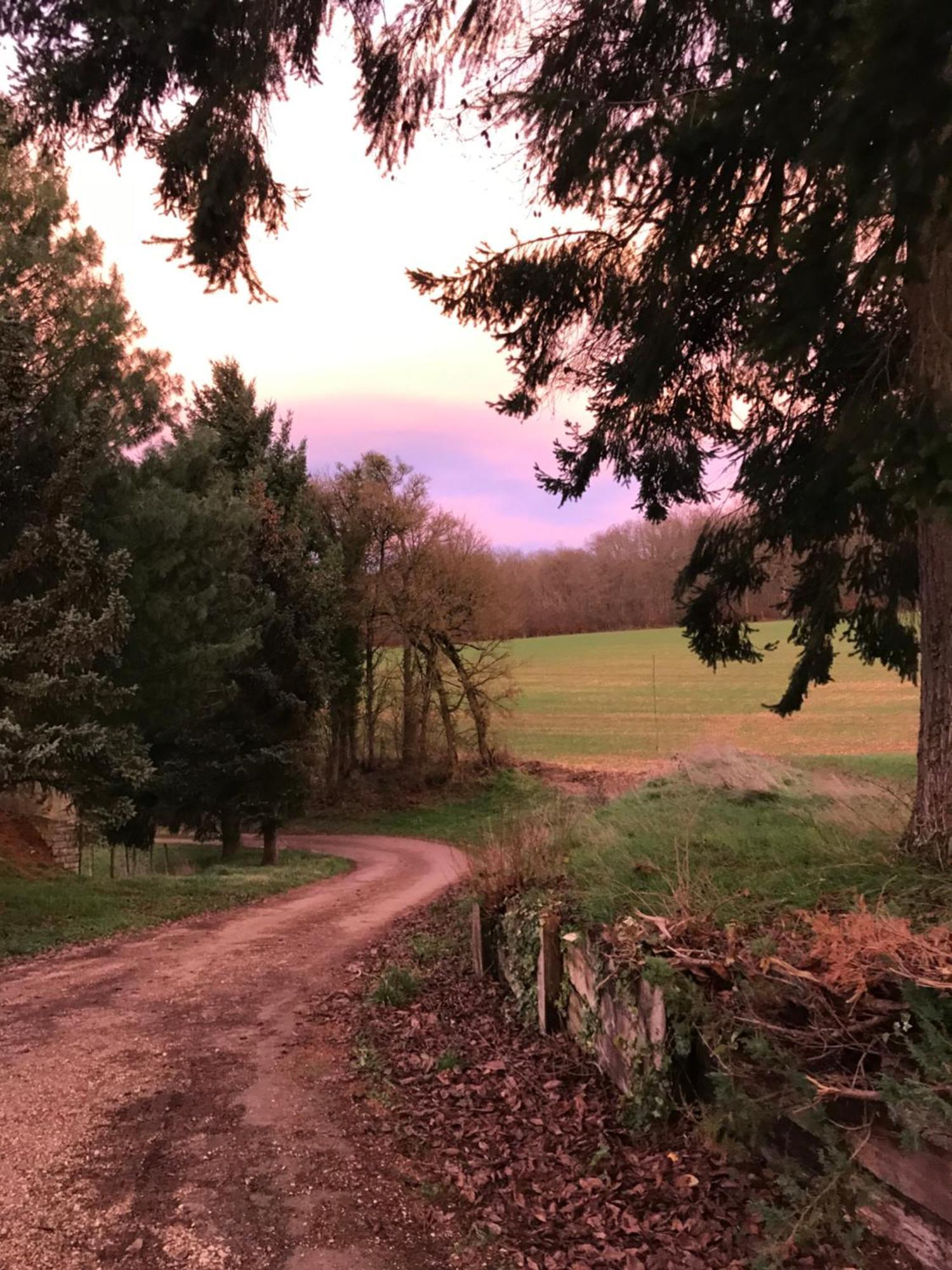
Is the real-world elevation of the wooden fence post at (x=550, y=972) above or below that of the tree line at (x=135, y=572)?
below

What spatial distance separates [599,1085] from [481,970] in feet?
8.38

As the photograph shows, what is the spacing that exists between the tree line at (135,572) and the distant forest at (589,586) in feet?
31.0

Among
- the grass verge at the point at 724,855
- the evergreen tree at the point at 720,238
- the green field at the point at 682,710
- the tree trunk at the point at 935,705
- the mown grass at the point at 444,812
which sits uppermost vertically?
the evergreen tree at the point at 720,238

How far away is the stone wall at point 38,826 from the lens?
15.3 m

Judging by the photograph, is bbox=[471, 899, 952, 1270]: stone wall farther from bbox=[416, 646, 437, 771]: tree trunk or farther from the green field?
bbox=[416, 646, 437, 771]: tree trunk

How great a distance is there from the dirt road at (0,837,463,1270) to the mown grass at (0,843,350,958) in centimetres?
138

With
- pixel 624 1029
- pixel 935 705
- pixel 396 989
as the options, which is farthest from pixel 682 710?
pixel 624 1029

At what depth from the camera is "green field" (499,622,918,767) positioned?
32.6 metres

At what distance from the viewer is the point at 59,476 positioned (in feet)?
31.3

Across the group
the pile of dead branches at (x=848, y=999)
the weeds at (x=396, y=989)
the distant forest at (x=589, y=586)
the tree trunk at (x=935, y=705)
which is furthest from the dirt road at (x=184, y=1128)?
the distant forest at (x=589, y=586)

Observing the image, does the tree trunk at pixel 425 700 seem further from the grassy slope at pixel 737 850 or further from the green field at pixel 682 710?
the grassy slope at pixel 737 850

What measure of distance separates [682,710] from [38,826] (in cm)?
2999

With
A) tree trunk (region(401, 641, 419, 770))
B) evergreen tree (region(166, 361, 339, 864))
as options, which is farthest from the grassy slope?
tree trunk (region(401, 641, 419, 770))

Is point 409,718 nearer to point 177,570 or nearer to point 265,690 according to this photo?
point 265,690
